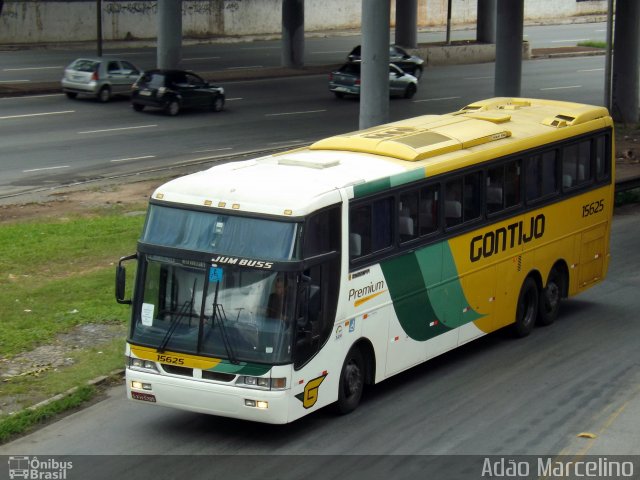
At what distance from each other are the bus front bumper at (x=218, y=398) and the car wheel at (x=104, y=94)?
31.4 m

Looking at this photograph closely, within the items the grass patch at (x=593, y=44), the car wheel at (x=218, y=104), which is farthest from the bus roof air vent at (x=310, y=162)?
the grass patch at (x=593, y=44)

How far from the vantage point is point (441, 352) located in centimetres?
1512

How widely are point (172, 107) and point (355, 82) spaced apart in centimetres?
851

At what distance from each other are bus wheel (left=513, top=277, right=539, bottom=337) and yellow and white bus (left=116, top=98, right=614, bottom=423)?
3 cm

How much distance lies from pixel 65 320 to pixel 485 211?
19.7 feet

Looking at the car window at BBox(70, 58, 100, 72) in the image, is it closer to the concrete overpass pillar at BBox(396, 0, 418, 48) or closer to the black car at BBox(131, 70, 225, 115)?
the black car at BBox(131, 70, 225, 115)

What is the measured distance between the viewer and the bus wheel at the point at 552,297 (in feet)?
57.7

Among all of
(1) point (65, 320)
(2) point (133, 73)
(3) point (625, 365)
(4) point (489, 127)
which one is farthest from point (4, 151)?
(3) point (625, 365)

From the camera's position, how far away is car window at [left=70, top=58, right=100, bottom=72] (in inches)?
1662

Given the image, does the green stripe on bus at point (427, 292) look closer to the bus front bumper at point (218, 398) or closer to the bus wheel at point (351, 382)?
the bus wheel at point (351, 382)

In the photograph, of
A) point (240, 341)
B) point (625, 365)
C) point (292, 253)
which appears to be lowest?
point (625, 365)

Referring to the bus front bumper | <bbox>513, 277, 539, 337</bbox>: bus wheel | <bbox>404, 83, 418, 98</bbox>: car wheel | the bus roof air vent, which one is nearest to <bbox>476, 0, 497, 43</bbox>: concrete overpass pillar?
<bbox>404, 83, 418, 98</bbox>: car wheel

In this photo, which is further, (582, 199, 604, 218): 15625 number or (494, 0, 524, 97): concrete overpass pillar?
(494, 0, 524, 97): concrete overpass pillar

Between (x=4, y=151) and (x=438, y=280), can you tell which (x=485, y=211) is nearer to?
(x=438, y=280)
